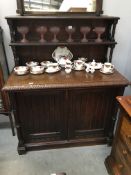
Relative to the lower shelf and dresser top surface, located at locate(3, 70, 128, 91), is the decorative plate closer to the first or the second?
dresser top surface, located at locate(3, 70, 128, 91)

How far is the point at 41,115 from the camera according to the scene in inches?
63.5

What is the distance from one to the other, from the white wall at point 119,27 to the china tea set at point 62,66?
14.6 inches

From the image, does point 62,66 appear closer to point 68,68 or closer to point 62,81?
point 68,68

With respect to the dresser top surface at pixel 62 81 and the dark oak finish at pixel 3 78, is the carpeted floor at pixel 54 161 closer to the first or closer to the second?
the dark oak finish at pixel 3 78

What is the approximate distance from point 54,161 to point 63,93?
725mm

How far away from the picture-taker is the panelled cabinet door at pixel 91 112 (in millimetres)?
1555

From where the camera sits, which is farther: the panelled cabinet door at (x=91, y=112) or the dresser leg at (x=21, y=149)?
the dresser leg at (x=21, y=149)

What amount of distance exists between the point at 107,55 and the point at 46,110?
0.92 m

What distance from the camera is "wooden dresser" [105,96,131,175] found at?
121cm

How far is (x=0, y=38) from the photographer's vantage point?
1653mm

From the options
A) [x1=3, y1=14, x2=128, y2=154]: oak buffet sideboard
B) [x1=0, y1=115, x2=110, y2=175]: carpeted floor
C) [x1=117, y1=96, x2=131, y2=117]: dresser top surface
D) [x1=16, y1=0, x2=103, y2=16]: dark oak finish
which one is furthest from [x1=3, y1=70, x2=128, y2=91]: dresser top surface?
[x1=0, y1=115, x2=110, y2=175]: carpeted floor

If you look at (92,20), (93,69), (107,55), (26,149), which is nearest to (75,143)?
(26,149)

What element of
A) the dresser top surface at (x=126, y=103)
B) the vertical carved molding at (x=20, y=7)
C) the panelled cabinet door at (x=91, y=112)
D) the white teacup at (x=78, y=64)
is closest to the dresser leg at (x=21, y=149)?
the panelled cabinet door at (x=91, y=112)

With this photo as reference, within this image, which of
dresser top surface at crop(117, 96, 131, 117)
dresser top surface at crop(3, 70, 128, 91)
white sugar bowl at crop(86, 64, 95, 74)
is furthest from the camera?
white sugar bowl at crop(86, 64, 95, 74)
